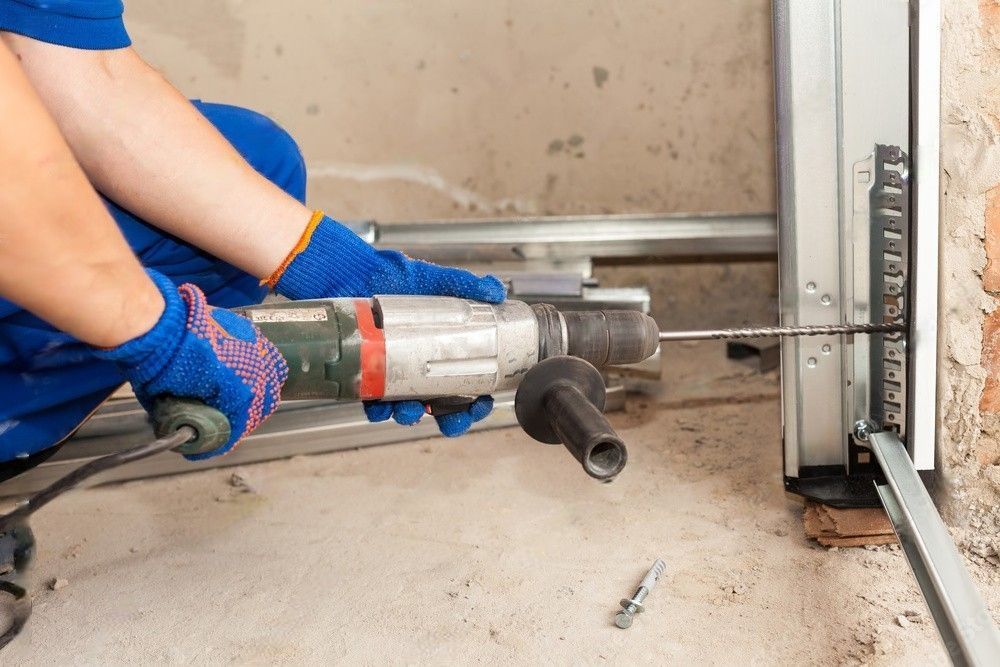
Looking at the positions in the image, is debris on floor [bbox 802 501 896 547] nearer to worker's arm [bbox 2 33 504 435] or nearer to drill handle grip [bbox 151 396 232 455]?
worker's arm [bbox 2 33 504 435]

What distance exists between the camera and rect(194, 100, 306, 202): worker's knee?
1.26 metres

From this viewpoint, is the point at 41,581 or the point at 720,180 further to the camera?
the point at 720,180

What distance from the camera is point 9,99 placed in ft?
2.31

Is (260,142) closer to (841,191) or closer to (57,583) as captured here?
(57,583)

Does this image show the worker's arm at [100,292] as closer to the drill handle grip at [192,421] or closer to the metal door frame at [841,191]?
the drill handle grip at [192,421]

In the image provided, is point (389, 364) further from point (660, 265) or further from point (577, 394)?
point (660, 265)


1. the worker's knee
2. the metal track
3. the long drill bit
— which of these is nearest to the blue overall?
the worker's knee

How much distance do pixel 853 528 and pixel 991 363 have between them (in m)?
0.29

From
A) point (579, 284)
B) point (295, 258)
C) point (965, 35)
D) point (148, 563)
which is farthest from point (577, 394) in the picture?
point (579, 284)

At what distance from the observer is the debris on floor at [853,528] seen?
1.24 m

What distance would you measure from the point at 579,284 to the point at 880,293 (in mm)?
850

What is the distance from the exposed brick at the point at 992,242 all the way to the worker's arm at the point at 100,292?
34.9 inches

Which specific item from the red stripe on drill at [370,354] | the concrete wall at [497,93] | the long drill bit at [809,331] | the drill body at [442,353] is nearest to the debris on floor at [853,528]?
the long drill bit at [809,331]

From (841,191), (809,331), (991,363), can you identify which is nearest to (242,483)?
(809,331)
